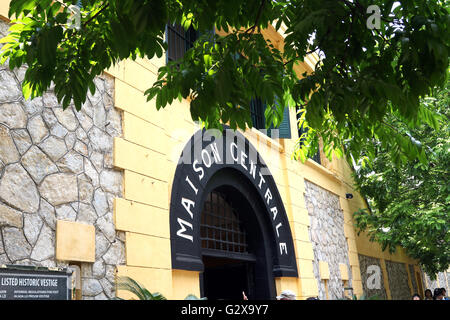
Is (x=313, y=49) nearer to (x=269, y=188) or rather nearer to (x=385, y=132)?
(x=385, y=132)

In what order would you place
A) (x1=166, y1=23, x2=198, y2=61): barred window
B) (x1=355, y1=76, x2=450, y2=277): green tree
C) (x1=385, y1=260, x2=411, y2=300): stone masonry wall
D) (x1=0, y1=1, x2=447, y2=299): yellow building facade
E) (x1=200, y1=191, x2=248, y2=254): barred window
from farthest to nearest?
(x1=385, y1=260, x2=411, y2=300): stone masonry wall
(x1=355, y1=76, x2=450, y2=277): green tree
(x1=200, y1=191, x2=248, y2=254): barred window
(x1=166, y1=23, x2=198, y2=61): barred window
(x1=0, y1=1, x2=447, y2=299): yellow building facade

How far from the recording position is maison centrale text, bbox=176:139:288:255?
6809mm

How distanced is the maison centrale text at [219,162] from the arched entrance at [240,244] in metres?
0.22

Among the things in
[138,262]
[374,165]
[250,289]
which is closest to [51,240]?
[138,262]

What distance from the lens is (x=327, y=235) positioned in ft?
39.2

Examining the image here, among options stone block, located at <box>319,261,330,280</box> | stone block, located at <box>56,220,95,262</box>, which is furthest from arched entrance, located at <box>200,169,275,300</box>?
stone block, located at <box>56,220,95,262</box>

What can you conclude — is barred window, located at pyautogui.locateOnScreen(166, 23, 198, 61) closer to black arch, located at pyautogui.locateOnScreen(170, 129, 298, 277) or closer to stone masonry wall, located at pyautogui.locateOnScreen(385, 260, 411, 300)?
black arch, located at pyautogui.locateOnScreen(170, 129, 298, 277)

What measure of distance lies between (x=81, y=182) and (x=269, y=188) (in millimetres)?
5131

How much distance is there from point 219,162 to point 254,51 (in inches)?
191

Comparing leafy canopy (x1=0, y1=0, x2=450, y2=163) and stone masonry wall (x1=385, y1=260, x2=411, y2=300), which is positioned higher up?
leafy canopy (x1=0, y1=0, x2=450, y2=163)

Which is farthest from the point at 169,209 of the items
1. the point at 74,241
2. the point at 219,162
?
the point at 74,241

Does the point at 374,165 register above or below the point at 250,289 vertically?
above

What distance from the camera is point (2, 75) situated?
451 cm

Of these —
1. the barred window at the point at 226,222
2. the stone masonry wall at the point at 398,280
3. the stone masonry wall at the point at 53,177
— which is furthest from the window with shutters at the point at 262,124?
the stone masonry wall at the point at 398,280
